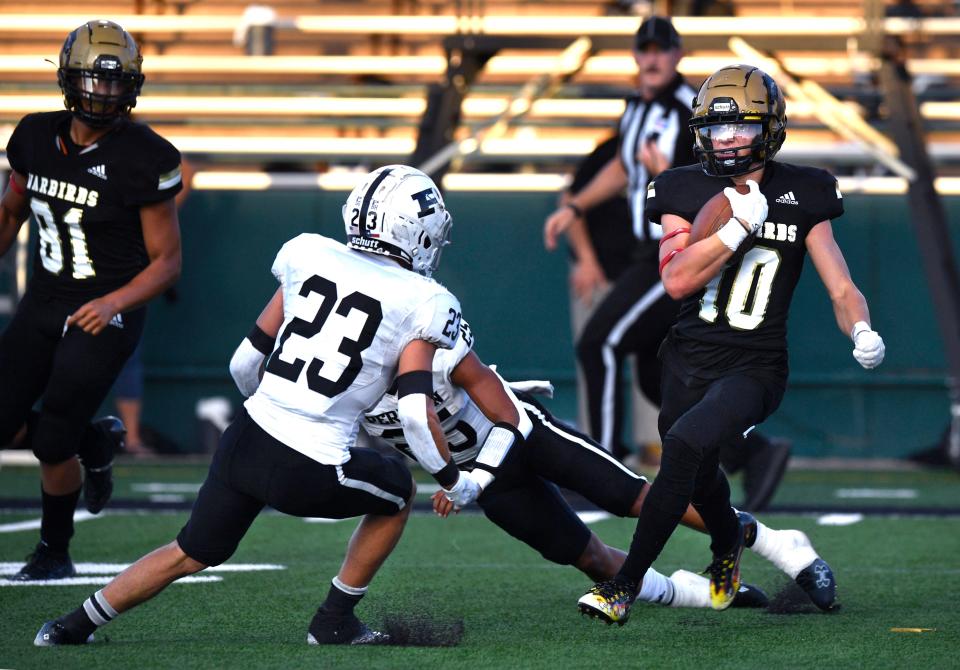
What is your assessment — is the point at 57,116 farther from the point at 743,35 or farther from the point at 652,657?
the point at 743,35

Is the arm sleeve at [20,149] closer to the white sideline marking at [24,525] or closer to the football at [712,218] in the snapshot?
the white sideline marking at [24,525]

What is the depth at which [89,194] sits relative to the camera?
4.60 meters

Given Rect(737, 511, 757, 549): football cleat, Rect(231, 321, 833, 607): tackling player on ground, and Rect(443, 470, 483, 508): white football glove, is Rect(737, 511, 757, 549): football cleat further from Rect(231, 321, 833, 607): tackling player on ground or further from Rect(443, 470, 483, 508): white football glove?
Rect(443, 470, 483, 508): white football glove

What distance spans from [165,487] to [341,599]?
12.8ft

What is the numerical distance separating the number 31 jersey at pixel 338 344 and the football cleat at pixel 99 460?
1478 millimetres

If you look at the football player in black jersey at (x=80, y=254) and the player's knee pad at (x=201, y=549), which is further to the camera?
the football player in black jersey at (x=80, y=254)

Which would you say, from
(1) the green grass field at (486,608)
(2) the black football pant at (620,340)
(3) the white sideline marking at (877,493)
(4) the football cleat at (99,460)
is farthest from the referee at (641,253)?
(4) the football cleat at (99,460)

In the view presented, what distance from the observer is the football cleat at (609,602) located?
12.0 ft

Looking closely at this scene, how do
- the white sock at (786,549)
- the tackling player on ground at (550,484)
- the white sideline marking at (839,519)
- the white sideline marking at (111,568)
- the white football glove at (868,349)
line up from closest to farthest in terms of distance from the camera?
the white football glove at (868,349) < the tackling player on ground at (550,484) < the white sock at (786,549) < the white sideline marking at (111,568) < the white sideline marking at (839,519)

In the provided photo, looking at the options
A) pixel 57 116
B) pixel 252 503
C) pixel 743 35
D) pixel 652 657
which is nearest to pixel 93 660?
pixel 252 503

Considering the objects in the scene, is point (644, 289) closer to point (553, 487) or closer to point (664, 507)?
point (553, 487)

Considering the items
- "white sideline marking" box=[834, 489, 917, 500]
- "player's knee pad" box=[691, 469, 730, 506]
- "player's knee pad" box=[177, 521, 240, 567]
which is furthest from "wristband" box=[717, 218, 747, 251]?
"white sideline marking" box=[834, 489, 917, 500]

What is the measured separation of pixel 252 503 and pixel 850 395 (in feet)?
21.1

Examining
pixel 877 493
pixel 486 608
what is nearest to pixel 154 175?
pixel 486 608
